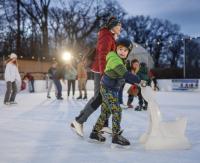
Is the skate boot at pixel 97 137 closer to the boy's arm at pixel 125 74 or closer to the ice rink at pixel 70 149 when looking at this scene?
the ice rink at pixel 70 149

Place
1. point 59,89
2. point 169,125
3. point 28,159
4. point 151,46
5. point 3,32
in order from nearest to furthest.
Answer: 1. point 28,159
2. point 169,125
3. point 59,89
4. point 3,32
5. point 151,46

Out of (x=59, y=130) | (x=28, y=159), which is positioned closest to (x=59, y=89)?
(x=59, y=130)

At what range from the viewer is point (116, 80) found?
396cm

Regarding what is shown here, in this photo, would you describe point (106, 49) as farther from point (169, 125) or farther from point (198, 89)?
point (198, 89)

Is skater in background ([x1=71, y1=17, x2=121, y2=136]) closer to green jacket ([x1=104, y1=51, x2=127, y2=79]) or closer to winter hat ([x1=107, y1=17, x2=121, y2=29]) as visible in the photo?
winter hat ([x1=107, y1=17, x2=121, y2=29])

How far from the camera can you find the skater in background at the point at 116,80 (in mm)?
3760

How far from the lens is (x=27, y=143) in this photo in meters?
4.13

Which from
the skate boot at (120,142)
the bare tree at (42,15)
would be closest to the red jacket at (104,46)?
the skate boot at (120,142)

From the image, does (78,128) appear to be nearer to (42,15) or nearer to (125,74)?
(125,74)

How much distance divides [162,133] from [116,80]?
67 cm

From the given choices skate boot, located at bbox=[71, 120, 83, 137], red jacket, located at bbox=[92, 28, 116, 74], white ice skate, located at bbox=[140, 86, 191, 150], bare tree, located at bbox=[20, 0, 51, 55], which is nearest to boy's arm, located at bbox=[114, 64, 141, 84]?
white ice skate, located at bbox=[140, 86, 191, 150]

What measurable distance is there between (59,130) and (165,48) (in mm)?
46875

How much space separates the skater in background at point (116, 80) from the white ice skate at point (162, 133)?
8.8 inches

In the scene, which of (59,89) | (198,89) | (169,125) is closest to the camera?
(169,125)
